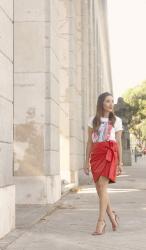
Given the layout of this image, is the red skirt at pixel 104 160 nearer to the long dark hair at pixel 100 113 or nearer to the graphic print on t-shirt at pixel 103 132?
the graphic print on t-shirt at pixel 103 132

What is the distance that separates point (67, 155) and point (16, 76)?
620 centimetres

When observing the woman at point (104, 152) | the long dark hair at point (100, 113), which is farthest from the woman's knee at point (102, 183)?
the long dark hair at point (100, 113)

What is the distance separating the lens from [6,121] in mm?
7930

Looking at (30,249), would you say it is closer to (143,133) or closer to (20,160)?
(20,160)

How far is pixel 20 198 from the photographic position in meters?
12.0

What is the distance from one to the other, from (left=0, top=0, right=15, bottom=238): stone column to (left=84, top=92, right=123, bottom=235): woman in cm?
108

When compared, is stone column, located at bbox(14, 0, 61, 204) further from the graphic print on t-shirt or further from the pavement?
the graphic print on t-shirt

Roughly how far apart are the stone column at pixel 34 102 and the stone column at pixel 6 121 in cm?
372

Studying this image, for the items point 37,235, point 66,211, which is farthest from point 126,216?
point 37,235

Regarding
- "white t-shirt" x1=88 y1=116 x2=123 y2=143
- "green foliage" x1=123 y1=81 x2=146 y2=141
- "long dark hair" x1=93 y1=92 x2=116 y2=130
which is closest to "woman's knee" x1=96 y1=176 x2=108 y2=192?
"white t-shirt" x1=88 y1=116 x2=123 y2=143

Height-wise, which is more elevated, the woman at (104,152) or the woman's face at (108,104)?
the woman's face at (108,104)

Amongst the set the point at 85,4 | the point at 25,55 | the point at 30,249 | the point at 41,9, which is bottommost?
the point at 30,249

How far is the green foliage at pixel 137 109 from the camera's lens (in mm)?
98438

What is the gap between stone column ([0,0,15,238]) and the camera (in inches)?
303
